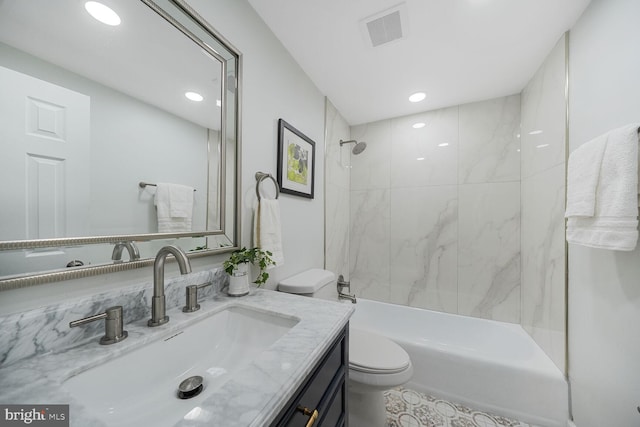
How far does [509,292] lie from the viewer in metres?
1.97

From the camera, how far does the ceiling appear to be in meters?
1.20

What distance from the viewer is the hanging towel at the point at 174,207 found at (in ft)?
2.68

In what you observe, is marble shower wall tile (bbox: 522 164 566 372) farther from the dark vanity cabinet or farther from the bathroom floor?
the dark vanity cabinet

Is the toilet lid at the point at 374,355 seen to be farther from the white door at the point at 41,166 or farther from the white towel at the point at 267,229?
the white door at the point at 41,166

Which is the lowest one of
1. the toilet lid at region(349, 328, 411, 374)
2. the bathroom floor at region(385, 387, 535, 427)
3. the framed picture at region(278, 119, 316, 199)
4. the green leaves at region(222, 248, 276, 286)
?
the bathroom floor at region(385, 387, 535, 427)

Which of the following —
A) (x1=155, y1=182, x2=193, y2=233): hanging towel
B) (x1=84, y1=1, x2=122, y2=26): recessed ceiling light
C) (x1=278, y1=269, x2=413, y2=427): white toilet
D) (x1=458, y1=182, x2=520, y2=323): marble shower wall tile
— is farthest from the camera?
(x1=458, y1=182, x2=520, y2=323): marble shower wall tile

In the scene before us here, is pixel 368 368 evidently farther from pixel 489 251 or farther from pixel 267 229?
pixel 489 251

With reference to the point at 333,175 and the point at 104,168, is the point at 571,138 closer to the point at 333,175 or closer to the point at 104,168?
the point at 333,175

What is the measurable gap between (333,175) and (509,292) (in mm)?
1854

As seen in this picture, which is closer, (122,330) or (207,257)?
(122,330)

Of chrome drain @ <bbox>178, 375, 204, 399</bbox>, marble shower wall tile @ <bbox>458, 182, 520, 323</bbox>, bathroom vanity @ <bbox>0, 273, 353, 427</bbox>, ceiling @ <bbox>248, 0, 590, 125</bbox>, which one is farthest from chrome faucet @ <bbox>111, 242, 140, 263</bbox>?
marble shower wall tile @ <bbox>458, 182, 520, 323</bbox>

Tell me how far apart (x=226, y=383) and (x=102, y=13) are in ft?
3.49

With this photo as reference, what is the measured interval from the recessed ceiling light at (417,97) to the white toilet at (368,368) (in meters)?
1.74

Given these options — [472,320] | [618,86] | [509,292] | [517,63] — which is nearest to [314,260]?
[472,320]
